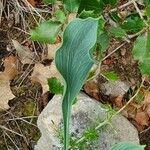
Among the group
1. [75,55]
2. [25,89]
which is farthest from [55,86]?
[75,55]

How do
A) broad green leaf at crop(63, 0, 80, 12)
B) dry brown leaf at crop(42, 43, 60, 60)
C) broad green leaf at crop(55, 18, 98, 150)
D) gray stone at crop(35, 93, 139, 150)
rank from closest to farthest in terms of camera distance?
broad green leaf at crop(55, 18, 98, 150)
broad green leaf at crop(63, 0, 80, 12)
gray stone at crop(35, 93, 139, 150)
dry brown leaf at crop(42, 43, 60, 60)

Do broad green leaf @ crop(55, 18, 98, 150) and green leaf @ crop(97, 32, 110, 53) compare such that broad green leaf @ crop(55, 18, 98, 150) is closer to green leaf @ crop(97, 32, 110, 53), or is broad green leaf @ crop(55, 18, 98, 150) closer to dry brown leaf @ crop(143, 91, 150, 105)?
green leaf @ crop(97, 32, 110, 53)

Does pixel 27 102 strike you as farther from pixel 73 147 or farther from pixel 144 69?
pixel 144 69

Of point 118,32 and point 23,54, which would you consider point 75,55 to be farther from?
point 23,54

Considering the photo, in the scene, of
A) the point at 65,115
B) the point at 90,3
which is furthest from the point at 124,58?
the point at 65,115

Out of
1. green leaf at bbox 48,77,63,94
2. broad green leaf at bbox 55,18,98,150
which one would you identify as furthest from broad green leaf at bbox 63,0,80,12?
broad green leaf at bbox 55,18,98,150

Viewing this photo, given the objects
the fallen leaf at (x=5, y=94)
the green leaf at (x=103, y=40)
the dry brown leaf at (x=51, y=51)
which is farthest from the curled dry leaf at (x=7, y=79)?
the green leaf at (x=103, y=40)

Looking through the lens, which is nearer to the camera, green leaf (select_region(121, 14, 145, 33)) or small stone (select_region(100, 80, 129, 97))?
green leaf (select_region(121, 14, 145, 33))
